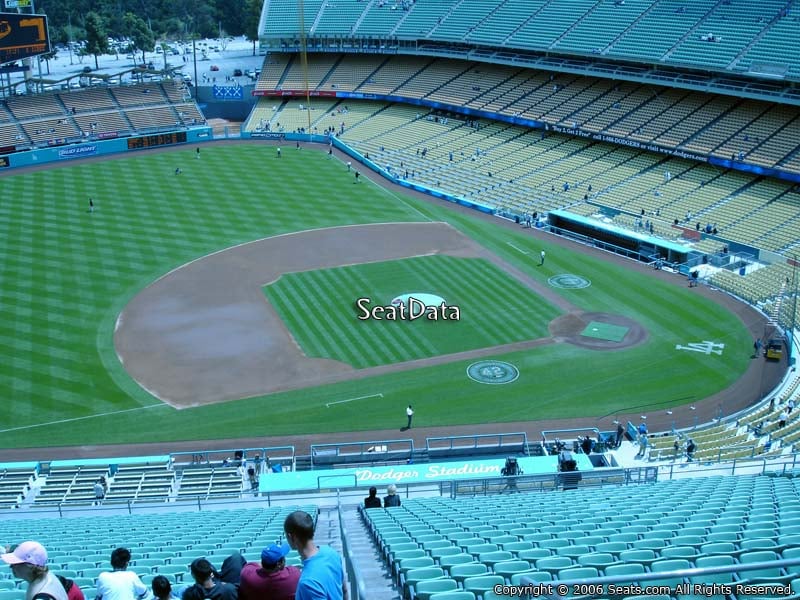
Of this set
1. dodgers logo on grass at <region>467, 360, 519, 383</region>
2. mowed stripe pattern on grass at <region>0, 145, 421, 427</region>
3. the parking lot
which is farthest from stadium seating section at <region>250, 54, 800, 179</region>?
dodgers logo on grass at <region>467, 360, 519, 383</region>

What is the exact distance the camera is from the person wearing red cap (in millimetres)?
8117

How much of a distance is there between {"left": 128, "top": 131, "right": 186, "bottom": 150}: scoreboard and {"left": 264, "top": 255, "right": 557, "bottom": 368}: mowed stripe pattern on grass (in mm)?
39148

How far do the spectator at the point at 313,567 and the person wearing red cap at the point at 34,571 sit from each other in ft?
9.29

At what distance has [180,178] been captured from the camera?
222ft

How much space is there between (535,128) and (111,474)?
53444 millimetres

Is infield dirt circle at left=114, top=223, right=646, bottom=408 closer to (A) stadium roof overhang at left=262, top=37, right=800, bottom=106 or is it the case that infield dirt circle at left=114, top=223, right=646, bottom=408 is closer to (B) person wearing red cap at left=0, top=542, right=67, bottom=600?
(A) stadium roof overhang at left=262, top=37, right=800, bottom=106

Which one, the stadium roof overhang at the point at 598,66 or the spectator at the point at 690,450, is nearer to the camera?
the spectator at the point at 690,450

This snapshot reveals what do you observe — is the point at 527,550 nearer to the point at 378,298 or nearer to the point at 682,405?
the point at 682,405

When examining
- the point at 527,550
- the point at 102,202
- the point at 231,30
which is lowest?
the point at 527,550

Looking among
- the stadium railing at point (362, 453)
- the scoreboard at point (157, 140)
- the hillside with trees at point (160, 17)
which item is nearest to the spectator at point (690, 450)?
the stadium railing at point (362, 453)

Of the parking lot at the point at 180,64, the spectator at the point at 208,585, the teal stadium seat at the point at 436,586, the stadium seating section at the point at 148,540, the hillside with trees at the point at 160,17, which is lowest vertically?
the stadium seating section at the point at 148,540

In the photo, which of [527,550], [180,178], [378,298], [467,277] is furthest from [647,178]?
[527,550]

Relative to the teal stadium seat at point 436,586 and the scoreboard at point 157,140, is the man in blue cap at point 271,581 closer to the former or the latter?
the teal stadium seat at point 436,586

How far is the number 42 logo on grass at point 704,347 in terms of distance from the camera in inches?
1529
